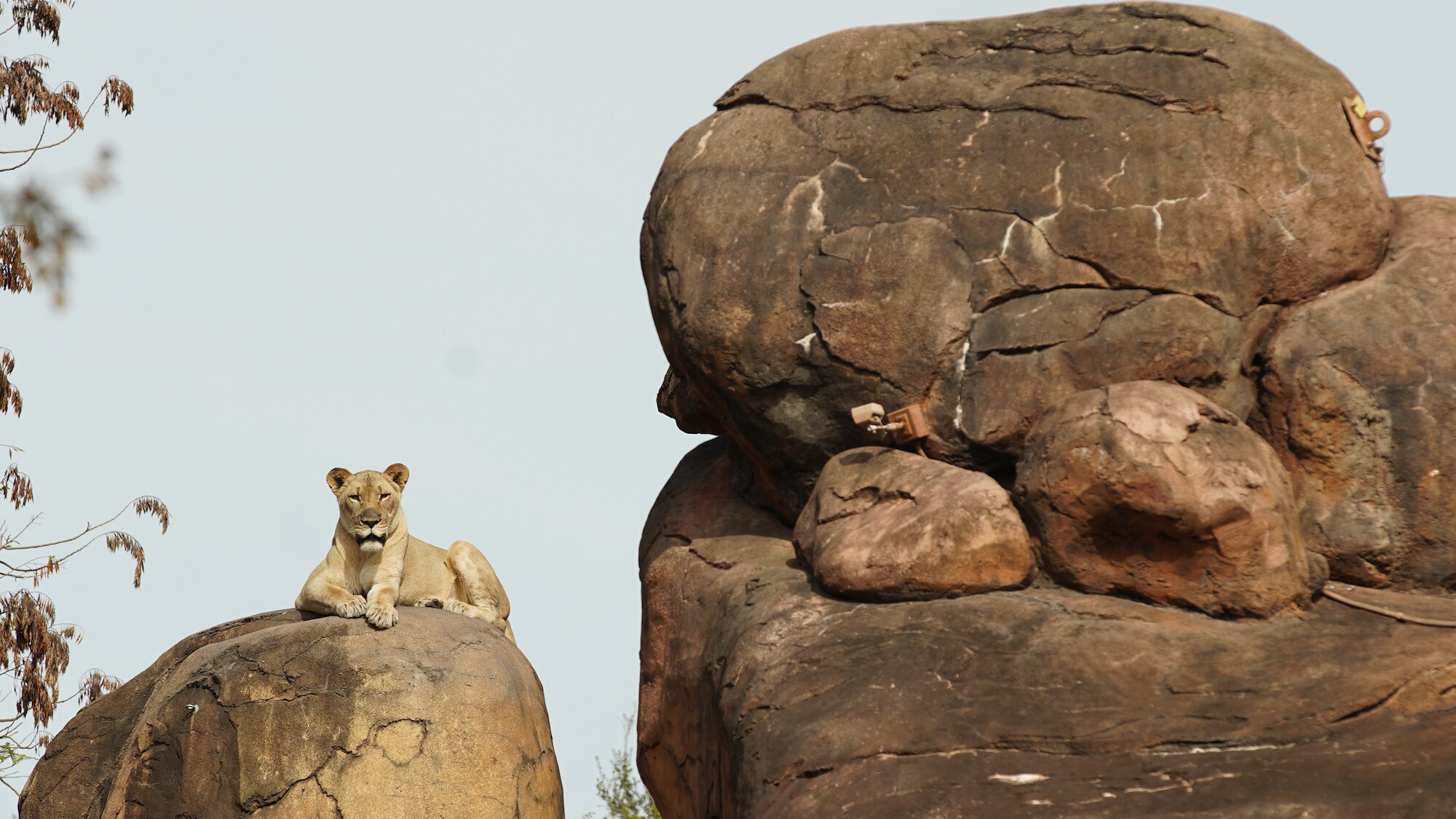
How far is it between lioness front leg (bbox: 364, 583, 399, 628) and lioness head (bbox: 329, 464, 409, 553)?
14.5 inches

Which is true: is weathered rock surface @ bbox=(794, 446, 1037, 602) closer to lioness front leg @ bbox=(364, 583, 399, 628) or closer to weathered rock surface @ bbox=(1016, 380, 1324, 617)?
weathered rock surface @ bbox=(1016, 380, 1324, 617)

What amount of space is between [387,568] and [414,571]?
1.02 ft

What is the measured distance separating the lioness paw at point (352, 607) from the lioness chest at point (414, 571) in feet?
1.19

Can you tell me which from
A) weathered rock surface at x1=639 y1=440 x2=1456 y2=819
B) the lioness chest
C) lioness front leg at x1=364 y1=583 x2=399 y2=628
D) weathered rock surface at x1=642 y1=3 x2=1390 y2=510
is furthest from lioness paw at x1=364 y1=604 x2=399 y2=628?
weathered rock surface at x1=642 y1=3 x2=1390 y2=510

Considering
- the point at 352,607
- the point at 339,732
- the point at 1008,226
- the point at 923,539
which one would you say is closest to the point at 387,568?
the point at 352,607

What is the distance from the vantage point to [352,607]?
895 centimetres

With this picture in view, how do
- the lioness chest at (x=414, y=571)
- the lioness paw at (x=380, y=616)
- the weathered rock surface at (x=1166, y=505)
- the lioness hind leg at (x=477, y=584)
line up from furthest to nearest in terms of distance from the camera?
the lioness hind leg at (x=477, y=584), the lioness chest at (x=414, y=571), the lioness paw at (x=380, y=616), the weathered rock surface at (x=1166, y=505)

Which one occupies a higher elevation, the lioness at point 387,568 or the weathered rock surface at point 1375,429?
the lioness at point 387,568

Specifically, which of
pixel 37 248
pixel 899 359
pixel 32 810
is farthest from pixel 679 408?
pixel 37 248

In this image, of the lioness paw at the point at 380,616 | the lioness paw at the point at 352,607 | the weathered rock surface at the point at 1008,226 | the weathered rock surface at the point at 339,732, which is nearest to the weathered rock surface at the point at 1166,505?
the weathered rock surface at the point at 1008,226

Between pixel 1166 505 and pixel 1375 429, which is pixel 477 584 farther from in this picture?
pixel 1375 429

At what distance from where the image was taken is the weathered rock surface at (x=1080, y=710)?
6203 millimetres

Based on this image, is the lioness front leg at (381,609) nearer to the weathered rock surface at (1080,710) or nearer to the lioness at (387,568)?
the lioness at (387,568)

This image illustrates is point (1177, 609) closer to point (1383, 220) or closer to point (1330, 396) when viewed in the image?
point (1330, 396)
